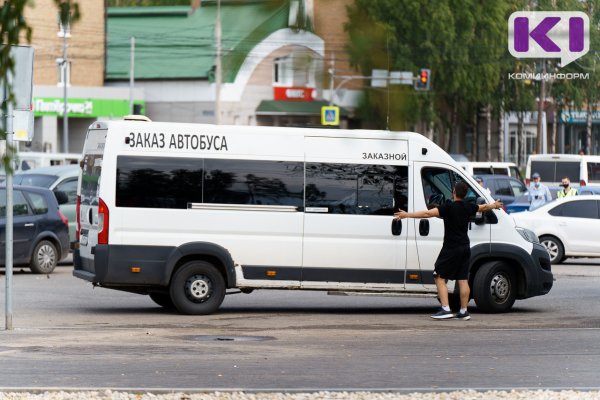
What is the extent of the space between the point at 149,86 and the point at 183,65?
21.4 inches

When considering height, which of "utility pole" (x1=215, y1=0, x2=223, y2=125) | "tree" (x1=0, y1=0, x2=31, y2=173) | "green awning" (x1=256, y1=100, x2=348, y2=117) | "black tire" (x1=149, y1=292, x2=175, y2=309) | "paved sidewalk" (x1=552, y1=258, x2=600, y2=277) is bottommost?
"black tire" (x1=149, y1=292, x2=175, y2=309)

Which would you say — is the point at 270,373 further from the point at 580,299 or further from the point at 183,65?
the point at 580,299

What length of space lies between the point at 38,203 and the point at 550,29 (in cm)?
1858

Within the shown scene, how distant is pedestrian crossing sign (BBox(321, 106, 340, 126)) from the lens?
392cm

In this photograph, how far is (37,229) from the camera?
75.7 ft

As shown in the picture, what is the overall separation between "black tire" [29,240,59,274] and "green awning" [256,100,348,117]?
63.1 ft

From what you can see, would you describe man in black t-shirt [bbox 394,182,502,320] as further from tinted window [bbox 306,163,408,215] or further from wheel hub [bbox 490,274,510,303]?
wheel hub [bbox 490,274,510,303]

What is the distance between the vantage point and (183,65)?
4.14 m

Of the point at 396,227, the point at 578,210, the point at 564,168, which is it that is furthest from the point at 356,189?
→ the point at 564,168

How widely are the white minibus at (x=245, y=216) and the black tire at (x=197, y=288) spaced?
1 cm

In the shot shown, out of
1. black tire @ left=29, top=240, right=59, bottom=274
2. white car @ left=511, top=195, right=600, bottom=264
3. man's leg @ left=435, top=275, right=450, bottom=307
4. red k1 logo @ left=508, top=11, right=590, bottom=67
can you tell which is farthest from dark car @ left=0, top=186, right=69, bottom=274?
red k1 logo @ left=508, top=11, right=590, bottom=67

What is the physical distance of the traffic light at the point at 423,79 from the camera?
13.3ft

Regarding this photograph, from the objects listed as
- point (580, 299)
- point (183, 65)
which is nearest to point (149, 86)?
point (183, 65)

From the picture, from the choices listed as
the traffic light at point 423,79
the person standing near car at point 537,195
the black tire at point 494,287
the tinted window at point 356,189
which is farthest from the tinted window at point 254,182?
the person standing near car at point 537,195
